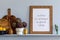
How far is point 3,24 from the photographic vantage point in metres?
1.79

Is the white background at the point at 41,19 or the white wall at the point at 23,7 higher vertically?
the white wall at the point at 23,7

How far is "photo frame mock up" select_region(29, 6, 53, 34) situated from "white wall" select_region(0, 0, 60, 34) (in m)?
0.06

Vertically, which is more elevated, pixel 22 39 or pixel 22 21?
pixel 22 21

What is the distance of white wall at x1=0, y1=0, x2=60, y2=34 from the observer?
194 cm

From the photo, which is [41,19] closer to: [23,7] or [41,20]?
[41,20]

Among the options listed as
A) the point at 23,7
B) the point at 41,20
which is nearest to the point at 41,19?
the point at 41,20

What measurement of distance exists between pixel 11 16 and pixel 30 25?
25 cm

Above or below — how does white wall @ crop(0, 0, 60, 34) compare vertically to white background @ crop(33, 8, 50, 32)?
above

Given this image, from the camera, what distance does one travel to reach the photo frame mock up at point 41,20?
189 centimetres

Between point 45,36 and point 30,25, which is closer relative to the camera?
point 45,36

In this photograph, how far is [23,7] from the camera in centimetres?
198

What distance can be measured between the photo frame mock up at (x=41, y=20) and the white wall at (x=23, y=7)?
6 centimetres

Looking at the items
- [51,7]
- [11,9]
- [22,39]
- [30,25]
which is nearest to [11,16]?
[11,9]

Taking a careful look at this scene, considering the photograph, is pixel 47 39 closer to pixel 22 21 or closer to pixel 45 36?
pixel 45 36
